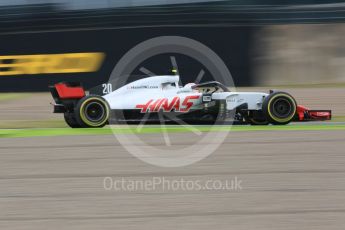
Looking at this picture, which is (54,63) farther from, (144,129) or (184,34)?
(144,129)

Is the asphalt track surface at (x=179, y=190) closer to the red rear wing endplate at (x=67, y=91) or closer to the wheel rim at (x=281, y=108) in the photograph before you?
the wheel rim at (x=281, y=108)

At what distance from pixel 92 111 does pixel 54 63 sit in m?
→ 7.43

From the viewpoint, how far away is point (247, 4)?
63.6 ft

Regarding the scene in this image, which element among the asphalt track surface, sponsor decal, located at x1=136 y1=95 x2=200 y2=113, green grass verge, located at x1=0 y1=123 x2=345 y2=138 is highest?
sponsor decal, located at x1=136 y1=95 x2=200 y2=113

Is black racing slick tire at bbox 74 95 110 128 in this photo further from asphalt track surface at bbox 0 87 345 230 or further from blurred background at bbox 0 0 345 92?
blurred background at bbox 0 0 345 92

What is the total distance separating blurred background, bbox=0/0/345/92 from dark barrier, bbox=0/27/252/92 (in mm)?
27

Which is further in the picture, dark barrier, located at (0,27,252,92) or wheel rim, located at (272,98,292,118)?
dark barrier, located at (0,27,252,92)

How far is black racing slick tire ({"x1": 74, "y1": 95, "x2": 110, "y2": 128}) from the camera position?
36.0 ft

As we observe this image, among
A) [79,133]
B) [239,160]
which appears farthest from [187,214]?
[79,133]

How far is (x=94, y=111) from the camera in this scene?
36.2ft

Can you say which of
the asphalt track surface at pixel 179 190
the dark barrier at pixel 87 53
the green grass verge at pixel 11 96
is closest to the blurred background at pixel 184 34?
the dark barrier at pixel 87 53

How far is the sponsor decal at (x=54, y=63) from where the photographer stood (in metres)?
18.0

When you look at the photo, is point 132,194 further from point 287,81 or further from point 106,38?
point 287,81

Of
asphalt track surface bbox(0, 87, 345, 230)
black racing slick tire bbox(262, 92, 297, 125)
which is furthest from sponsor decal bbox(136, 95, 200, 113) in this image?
asphalt track surface bbox(0, 87, 345, 230)
